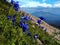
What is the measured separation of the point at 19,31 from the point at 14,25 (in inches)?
13.9

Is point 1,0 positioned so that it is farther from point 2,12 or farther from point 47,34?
point 47,34

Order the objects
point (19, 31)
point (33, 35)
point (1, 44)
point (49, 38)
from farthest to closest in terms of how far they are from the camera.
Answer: point (49, 38) → point (33, 35) → point (19, 31) → point (1, 44)

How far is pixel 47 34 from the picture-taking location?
32.9ft

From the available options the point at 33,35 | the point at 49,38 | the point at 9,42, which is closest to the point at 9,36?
the point at 9,42

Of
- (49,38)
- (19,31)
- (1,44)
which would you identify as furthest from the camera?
(49,38)

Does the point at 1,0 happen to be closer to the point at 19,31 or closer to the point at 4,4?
the point at 4,4

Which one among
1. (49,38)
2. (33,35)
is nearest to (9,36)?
(33,35)

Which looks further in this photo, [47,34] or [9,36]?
[47,34]

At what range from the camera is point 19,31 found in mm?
7645

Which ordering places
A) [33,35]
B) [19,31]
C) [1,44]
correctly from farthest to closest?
[33,35] → [19,31] → [1,44]

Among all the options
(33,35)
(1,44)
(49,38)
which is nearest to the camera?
(1,44)

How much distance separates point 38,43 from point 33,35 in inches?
12.1

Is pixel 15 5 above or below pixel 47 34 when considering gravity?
above

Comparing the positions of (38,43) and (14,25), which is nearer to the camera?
(14,25)
